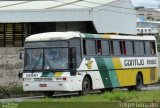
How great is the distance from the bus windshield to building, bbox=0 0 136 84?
19.5 m

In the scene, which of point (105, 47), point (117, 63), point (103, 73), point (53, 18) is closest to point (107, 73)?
point (103, 73)

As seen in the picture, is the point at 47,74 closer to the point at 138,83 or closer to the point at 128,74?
the point at 128,74

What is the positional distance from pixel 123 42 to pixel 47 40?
18.6 feet

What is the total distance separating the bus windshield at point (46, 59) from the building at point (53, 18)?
64.1ft

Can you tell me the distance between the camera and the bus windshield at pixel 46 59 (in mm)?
23125

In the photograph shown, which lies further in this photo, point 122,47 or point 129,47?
point 129,47

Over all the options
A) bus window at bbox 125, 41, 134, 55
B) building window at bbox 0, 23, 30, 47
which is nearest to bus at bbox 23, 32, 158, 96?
bus window at bbox 125, 41, 134, 55

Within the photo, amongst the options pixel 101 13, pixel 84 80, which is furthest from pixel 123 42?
pixel 101 13

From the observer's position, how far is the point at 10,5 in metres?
51.0

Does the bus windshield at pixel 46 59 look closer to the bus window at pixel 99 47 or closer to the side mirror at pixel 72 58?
the side mirror at pixel 72 58

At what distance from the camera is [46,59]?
922 inches

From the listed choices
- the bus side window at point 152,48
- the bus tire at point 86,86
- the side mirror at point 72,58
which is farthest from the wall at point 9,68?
the side mirror at point 72,58

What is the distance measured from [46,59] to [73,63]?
4.27ft

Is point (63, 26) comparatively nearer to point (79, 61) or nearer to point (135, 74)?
point (135, 74)
